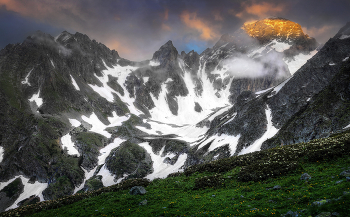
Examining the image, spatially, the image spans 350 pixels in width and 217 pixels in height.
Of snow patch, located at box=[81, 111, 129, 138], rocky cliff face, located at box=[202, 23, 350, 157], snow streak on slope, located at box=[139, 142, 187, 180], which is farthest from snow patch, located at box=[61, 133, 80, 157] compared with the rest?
rocky cliff face, located at box=[202, 23, 350, 157]

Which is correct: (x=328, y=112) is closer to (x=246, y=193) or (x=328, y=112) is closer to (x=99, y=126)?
(x=246, y=193)

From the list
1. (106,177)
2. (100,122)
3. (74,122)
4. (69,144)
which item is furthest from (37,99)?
(106,177)

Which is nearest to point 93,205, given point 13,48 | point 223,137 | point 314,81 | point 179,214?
point 179,214

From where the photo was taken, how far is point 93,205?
19.2m

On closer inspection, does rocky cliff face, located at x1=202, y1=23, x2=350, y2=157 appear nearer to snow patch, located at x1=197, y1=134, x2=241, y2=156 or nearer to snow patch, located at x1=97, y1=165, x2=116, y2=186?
snow patch, located at x1=197, y1=134, x2=241, y2=156

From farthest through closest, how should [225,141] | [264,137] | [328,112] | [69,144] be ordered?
1. [69,144]
2. [225,141]
3. [264,137]
4. [328,112]

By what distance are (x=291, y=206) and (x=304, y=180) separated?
5355 millimetres

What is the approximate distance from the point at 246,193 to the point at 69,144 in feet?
394

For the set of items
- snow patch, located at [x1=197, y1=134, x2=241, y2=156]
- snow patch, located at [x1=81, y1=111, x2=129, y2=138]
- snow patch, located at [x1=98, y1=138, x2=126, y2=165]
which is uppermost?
snow patch, located at [x1=81, y1=111, x2=129, y2=138]

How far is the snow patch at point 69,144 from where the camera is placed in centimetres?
10631

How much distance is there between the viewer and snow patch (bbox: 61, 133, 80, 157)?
10631 centimetres

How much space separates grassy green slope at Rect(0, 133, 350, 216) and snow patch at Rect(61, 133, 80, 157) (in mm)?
97402

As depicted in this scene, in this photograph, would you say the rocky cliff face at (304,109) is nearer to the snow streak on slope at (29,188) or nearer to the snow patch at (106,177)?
the snow patch at (106,177)

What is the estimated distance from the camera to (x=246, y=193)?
52.9 feet
